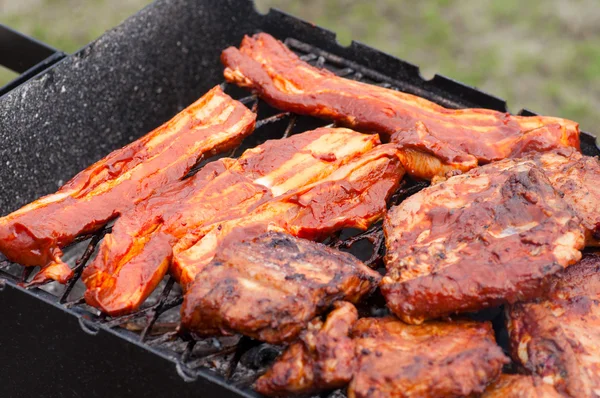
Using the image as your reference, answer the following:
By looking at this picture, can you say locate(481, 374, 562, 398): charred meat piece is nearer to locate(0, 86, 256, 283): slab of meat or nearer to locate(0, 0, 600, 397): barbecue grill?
locate(0, 0, 600, 397): barbecue grill

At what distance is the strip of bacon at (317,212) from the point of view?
102 inches

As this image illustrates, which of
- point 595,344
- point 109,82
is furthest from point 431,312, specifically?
point 109,82

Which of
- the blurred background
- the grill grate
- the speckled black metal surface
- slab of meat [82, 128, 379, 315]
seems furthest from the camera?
the blurred background

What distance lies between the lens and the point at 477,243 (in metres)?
2.43

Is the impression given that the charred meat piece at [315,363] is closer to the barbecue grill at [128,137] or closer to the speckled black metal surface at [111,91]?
the barbecue grill at [128,137]

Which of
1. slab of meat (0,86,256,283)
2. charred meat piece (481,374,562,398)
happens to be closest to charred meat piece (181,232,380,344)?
charred meat piece (481,374,562,398)

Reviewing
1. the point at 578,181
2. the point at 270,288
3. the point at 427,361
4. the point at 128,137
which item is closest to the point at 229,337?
the point at 270,288

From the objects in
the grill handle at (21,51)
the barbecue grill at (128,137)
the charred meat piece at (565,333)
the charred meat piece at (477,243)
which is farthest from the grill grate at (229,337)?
the grill handle at (21,51)

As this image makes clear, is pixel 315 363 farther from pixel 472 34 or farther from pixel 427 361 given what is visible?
pixel 472 34

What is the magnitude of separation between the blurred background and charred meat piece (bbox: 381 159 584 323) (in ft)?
13.3

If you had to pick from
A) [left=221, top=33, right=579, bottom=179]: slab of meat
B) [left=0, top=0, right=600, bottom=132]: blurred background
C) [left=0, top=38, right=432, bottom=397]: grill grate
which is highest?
[left=0, top=0, right=600, bottom=132]: blurred background

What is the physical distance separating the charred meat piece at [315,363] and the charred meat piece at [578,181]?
3.69ft

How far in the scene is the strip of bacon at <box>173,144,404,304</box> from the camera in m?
2.60

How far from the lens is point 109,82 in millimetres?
3801
